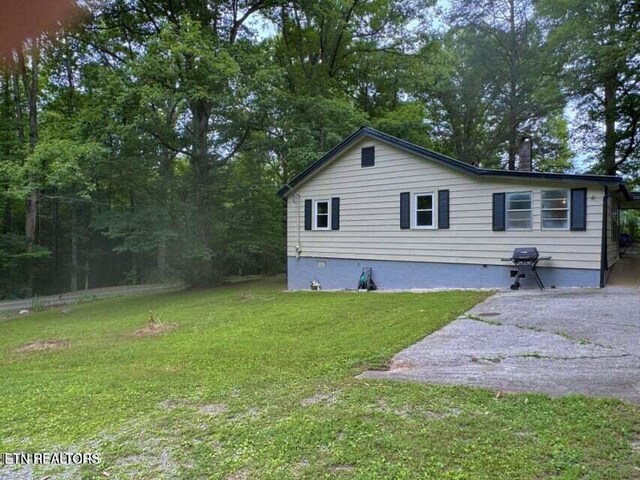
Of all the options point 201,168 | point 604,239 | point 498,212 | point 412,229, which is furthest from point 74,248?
point 604,239

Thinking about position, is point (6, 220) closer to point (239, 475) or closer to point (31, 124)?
point (31, 124)

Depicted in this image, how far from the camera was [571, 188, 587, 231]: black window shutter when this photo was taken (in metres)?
9.29

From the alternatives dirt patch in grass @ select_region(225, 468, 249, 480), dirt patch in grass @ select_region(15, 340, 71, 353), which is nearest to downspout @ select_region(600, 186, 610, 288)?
dirt patch in grass @ select_region(225, 468, 249, 480)

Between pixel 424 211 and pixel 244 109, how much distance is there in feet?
24.4

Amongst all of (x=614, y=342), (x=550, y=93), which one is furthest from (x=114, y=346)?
(x=550, y=93)

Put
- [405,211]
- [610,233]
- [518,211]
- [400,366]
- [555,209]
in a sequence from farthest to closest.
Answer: [405,211] → [610,233] → [518,211] → [555,209] → [400,366]

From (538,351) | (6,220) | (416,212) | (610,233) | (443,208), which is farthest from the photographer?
(6,220)

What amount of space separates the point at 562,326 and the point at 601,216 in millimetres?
4471

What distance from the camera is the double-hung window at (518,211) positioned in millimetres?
10055

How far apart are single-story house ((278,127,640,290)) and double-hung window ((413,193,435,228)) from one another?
1.1 inches

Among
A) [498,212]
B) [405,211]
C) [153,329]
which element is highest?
[405,211]

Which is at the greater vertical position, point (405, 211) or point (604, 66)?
point (604, 66)

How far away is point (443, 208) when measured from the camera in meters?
11.3

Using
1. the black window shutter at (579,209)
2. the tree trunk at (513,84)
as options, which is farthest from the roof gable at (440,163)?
the tree trunk at (513,84)
